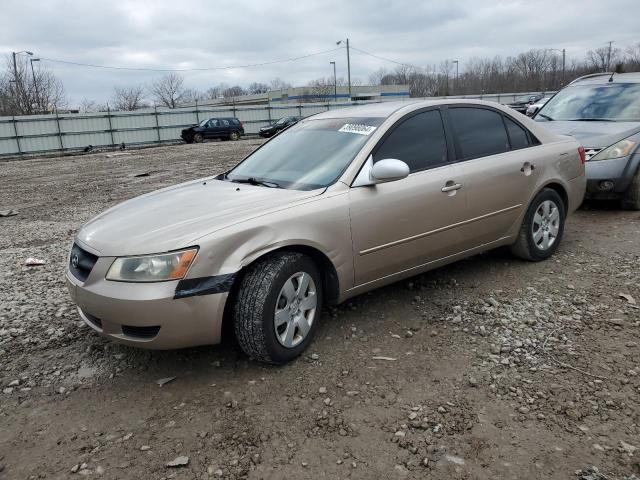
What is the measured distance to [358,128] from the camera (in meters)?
4.00

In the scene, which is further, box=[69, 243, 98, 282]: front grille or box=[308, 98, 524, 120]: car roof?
box=[308, 98, 524, 120]: car roof

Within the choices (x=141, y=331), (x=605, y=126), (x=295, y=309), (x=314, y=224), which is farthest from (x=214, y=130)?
(x=141, y=331)

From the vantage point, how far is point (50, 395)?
3.17 metres

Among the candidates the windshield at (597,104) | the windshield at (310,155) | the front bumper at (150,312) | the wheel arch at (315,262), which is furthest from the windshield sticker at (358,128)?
the windshield at (597,104)

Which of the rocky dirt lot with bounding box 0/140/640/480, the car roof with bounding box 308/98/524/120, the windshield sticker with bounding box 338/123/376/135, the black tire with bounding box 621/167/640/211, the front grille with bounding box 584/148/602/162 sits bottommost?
the rocky dirt lot with bounding box 0/140/640/480

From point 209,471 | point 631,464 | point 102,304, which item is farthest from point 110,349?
point 631,464

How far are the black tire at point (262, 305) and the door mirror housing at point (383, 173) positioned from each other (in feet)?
2.46

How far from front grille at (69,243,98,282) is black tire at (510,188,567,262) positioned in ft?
11.7

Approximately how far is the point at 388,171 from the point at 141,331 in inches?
71.2

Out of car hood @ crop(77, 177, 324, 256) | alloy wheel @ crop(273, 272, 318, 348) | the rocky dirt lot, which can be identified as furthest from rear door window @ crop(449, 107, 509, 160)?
alloy wheel @ crop(273, 272, 318, 348)

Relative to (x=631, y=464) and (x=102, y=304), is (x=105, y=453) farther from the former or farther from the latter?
(x=631, y=464)

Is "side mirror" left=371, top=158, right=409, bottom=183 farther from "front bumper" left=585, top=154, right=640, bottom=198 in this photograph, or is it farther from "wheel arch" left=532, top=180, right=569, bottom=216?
"front bumper" left=585, top=154, right=640, bottom=198

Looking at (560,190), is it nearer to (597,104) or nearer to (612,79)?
(597,104)

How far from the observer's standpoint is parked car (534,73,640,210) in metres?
6.69
